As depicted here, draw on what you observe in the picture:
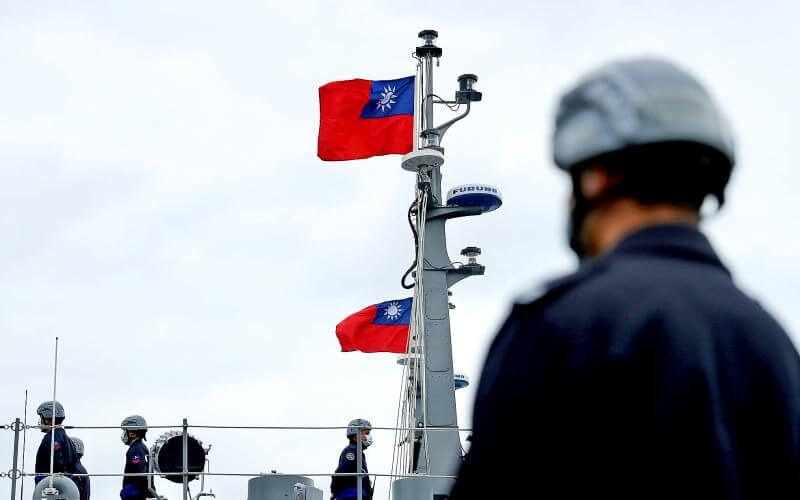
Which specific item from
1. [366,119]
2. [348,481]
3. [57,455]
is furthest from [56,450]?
[366,119]

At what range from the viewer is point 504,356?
1455 millimetres

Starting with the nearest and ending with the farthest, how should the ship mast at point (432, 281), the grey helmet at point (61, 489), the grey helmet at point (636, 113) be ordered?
the grey helmet at point (636, 113)
the grey helmet at point (61, 489)
the ship mast at point (432, 281)

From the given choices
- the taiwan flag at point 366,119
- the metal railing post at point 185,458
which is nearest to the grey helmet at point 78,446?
the metal railing post at point 185,458

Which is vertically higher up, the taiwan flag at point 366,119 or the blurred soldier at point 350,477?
the taiwan flag at point 366,119

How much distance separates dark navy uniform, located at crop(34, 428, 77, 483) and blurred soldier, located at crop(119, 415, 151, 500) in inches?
20.6

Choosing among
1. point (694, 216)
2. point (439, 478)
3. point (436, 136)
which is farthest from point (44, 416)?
point (694, 216)

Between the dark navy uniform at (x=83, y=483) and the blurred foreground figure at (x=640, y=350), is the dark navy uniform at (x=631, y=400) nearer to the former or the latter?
the blurred foreground figure at (x=640, y=350)

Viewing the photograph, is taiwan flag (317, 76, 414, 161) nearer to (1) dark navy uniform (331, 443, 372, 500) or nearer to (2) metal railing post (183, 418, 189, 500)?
(1) dark navy uniform (331, 443, 372, 500)

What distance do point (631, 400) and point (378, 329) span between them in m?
13.6

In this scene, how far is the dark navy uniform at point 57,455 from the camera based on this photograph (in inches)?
451

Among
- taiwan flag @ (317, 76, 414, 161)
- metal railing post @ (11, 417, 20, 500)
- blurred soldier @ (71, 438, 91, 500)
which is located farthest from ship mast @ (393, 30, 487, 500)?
metal railing post @ (11, 417, 20, 500)

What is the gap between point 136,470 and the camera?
11.4 meters

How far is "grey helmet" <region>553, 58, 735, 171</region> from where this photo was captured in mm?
1522

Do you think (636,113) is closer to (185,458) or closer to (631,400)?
(631,400)
